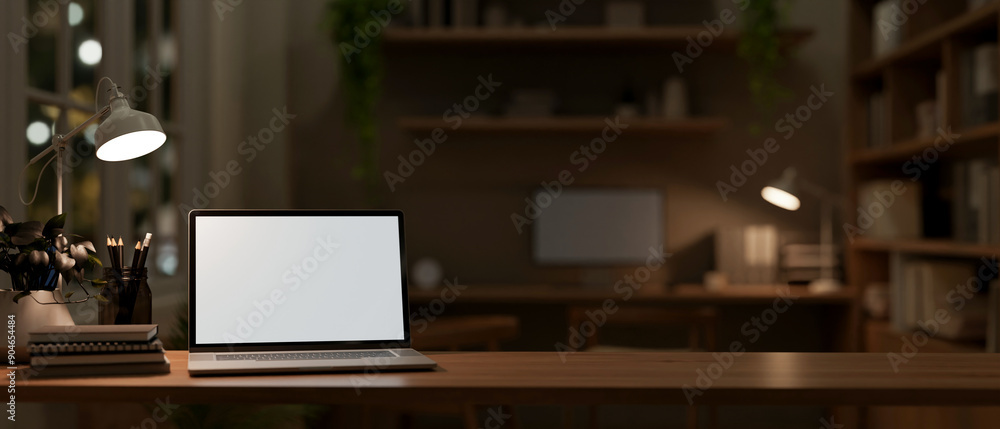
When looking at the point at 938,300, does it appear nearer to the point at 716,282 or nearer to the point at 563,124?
the point at 716,282

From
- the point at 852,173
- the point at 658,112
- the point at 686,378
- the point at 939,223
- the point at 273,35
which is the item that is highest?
the point at 273,35

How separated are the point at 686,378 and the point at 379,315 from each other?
54 cm

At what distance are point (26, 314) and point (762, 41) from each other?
2.96 metres

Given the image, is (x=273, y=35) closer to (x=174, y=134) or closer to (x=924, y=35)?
(x=174, y=134)

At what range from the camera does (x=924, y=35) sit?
9.27ft

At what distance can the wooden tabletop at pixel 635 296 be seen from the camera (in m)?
3.39

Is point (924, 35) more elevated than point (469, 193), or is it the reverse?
point (924, 35)

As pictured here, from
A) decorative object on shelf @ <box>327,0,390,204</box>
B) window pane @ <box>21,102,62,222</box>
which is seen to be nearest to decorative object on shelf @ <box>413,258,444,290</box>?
decorative object on shelf @ <box>327,0,390,204</box>

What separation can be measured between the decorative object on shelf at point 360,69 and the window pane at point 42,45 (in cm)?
136

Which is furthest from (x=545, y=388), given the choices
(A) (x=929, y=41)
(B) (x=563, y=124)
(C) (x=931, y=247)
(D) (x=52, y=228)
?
(B) (x=563, y=124)

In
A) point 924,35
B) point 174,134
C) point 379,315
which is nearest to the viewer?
point 379,315

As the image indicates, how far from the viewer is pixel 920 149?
2863 mm

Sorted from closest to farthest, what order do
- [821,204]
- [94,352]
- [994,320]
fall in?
[94,352], [994,320], [821,204]

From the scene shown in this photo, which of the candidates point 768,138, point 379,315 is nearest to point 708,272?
point 768,138
